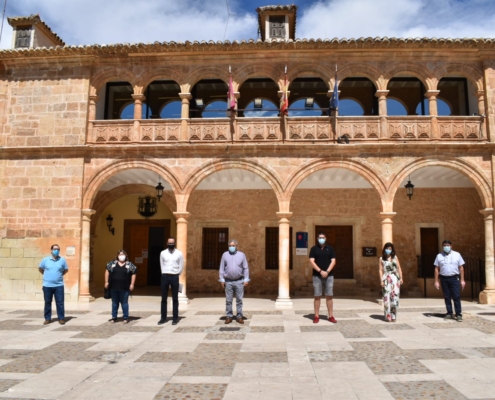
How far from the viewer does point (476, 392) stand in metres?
4.27

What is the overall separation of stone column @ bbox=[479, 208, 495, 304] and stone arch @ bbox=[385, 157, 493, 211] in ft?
1.05

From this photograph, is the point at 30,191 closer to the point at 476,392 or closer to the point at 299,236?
the point at 299,236

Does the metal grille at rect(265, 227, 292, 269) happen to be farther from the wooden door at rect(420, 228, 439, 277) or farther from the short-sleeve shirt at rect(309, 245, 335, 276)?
the short-sleeve shirt at rect(309, 245, 335, 276)

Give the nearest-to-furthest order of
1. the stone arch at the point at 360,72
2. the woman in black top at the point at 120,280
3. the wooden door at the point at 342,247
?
the woman in black top at the point at 120,280 → the stone arch at the point at 360,72 → the wooden door at the point at 342,247

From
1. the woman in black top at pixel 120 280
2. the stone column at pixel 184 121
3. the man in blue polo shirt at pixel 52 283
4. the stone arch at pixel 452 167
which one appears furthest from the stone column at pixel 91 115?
the stone arch at pixel 452 167

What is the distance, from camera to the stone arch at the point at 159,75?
40.3 ft

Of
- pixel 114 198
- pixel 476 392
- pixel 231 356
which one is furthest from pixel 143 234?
pixel 476 392

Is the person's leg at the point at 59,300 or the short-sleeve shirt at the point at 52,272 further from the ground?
the short-sleeve shirt at the point at 52,272

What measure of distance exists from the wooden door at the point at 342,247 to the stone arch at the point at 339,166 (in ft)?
10.8

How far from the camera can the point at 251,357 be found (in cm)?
581

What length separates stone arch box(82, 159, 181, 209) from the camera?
38.9 feet

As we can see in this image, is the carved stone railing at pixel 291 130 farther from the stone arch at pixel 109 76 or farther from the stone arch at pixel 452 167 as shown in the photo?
the stone arch at pixel 109 76

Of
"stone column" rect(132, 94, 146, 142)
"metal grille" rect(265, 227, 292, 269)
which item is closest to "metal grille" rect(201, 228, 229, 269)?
"metal grille" rect(265, 227, 292, 269)

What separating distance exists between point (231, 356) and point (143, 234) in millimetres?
11347
